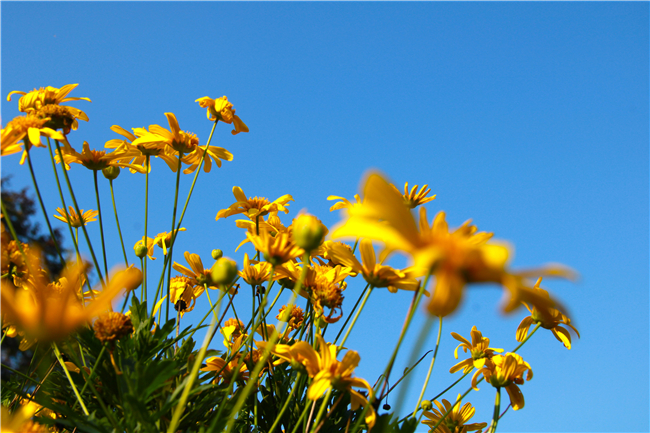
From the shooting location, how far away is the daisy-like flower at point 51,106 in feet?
5.18

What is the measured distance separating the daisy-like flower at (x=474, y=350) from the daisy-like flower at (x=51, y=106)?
1878mm

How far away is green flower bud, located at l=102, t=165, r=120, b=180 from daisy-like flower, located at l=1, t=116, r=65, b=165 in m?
0.44

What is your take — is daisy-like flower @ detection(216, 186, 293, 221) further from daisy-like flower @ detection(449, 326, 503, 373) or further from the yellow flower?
the yellow flower

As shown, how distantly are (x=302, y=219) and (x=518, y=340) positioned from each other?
1240 millimetres

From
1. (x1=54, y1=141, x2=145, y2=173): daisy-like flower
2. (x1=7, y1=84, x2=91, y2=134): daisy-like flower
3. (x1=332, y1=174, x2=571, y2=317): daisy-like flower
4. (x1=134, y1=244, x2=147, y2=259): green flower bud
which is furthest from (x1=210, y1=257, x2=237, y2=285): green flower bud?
(x1=54, y1=141, x2=145, y2=173): daisy-like flower

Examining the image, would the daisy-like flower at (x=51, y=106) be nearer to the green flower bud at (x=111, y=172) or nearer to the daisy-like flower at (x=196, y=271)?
the green flower bud at (x=111, y=172)

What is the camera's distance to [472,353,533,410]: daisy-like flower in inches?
63.5

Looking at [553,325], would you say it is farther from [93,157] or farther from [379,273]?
[93,157]

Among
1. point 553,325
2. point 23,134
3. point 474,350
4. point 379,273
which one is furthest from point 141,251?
point 553,325

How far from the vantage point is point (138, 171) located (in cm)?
203

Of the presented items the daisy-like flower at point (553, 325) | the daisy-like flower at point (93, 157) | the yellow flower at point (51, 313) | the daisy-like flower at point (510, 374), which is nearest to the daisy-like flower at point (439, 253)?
the yellow flower at point (51, 313)

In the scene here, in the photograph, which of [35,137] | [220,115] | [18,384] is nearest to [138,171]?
[220,115]

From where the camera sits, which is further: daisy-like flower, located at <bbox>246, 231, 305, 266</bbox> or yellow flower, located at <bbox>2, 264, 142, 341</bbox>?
daisy-like flower, located at <bbox>246, 231, 305, 266</bbox>

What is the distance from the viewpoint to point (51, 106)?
5.25 ft
